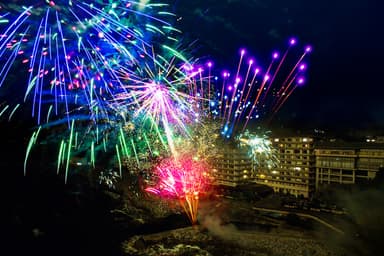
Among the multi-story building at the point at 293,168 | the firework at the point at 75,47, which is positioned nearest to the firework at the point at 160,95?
the firework at the point at 75,47

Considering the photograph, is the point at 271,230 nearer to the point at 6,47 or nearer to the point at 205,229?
the point at 205,229

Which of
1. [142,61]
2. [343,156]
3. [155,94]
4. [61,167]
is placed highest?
[142,61]

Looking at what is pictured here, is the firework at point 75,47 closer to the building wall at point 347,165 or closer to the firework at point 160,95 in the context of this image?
the firework at point 160,95

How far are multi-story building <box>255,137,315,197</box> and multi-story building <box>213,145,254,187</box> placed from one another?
1.38m

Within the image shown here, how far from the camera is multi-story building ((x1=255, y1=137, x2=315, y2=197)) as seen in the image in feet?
59.9

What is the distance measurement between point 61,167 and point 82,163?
33.9 inches

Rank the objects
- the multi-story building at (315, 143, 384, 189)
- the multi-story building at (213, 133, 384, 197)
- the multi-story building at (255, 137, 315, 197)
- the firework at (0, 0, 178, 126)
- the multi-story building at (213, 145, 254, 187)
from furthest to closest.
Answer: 1. the multi-story building at (213, 145, 254, 187)
2. the multi-story building at (255, 137, 315, 197)
3. the multi-story building at (213, 133, 384, 197)
4. the multi-story building at (315, 143, 384, 189)
5. the firework at (0, 0, 178, 126)

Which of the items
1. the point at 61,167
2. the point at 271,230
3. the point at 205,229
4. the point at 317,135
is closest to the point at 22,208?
the point at 61,167

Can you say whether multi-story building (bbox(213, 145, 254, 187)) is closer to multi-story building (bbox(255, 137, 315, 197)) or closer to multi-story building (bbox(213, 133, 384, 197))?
multi-story building (bbox(213, 133, 384, 197))

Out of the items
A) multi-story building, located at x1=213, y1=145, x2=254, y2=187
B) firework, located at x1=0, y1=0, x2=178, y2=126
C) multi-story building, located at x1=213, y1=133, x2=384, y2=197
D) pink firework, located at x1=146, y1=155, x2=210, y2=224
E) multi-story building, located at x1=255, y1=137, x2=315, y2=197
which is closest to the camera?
firework, located at x1=0, y1=0, x2=178, y2=126

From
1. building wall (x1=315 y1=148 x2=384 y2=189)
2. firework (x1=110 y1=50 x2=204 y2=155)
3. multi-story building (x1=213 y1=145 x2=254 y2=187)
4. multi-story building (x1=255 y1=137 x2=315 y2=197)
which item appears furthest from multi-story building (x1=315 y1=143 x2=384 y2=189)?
firework (x1=110 y1=50 x2=204 y2=155)

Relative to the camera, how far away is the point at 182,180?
1261 centimetres

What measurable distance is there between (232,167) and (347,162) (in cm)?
640

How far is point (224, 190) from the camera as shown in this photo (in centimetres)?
1722
